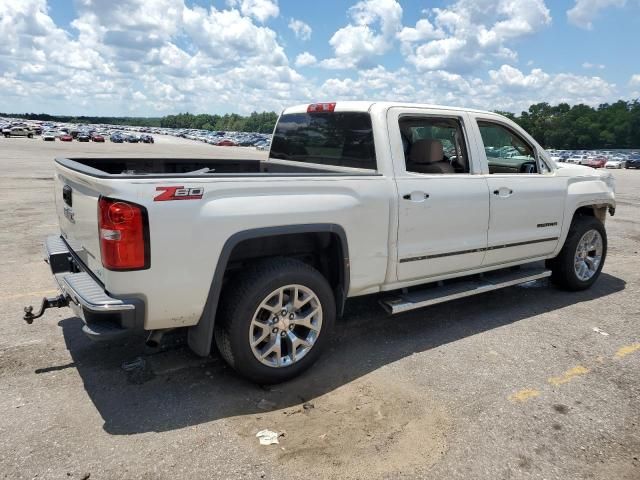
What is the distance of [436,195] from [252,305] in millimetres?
1812

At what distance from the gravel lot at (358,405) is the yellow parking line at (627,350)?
20 mm

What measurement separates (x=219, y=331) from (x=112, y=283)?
2.65ft

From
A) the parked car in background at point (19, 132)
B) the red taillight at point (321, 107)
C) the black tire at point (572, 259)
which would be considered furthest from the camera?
the parked car in background at point (19, 132)

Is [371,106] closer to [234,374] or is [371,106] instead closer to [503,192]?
[503,192]

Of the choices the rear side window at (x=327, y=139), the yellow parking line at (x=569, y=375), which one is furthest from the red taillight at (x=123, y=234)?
the yellow parking line at (x=569, y=375)

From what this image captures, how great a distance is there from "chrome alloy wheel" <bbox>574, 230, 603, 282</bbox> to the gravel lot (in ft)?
3.01

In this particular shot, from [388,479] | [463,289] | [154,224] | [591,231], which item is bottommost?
[388,479]

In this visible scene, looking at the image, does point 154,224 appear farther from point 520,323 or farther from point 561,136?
point 561,136

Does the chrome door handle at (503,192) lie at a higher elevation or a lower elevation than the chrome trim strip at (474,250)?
higher

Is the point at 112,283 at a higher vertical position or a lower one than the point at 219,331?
higher

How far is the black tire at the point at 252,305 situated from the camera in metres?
3.28

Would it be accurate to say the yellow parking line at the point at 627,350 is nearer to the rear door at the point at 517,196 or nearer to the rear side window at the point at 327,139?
the rear door at the point at 517,196

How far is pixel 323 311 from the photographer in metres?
3.65

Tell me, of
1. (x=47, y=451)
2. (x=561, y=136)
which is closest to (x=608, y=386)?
(x=47, y=451)
